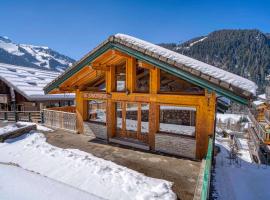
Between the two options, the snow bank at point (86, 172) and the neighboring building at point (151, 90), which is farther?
the neighboring building at point (151, 90)

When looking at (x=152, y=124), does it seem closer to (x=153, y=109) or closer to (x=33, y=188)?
(x=153, y=109)

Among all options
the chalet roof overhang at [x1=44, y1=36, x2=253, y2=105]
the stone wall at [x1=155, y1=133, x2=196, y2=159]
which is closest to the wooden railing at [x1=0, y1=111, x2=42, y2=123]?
the chalet roof overhang at [x1=44, y1=36, x2=253, y2=105]

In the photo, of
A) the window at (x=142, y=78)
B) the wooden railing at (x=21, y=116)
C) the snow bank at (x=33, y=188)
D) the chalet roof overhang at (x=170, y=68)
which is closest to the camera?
the snow bank at (x=33, y=188)

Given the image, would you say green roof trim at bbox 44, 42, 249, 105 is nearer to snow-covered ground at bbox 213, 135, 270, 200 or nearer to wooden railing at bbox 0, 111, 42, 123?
snow-covered ground at bbox 213, 135, 270, 200

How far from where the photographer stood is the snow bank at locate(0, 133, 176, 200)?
578 centimetres

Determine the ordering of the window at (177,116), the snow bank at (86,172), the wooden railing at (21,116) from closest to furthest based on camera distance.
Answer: the snow bank at (86,172)
the window at (177,116)
the wooden railing at (21,116)

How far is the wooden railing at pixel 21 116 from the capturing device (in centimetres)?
1793

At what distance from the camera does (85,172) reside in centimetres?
703

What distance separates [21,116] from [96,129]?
11209 millimetres

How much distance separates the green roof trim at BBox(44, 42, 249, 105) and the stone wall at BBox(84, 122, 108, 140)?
112 inches

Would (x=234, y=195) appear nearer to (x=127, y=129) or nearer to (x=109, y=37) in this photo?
(x=127, y=129)

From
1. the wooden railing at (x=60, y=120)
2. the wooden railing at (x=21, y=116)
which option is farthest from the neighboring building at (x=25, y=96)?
the wooden railing at (x=60, y=120)

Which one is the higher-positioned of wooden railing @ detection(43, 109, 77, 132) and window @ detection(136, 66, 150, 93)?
window @ detection(136, 66, 150, 93)

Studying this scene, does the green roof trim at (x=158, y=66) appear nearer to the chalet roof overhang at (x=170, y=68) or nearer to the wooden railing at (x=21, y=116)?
the chalet roof overhang at (x=170, y=68)
